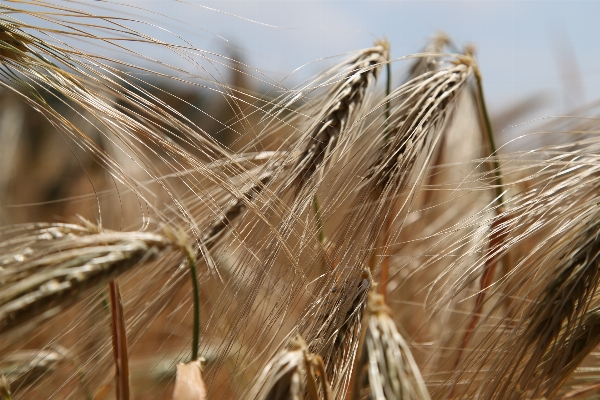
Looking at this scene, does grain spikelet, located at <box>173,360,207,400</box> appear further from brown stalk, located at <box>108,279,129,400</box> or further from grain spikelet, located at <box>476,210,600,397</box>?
grain spikelet, located at <box>476,210,600,397</box>

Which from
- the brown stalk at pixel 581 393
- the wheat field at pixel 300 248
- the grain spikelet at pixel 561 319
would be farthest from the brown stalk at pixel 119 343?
the brown stalk at pixel 581 393

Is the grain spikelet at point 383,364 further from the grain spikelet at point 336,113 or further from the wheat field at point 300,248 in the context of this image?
the grain spikelet at point 336,113

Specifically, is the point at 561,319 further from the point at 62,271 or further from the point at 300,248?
the point at 62,271

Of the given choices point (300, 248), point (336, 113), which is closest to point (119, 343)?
point (300, 248)

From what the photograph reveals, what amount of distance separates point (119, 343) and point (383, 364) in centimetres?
31

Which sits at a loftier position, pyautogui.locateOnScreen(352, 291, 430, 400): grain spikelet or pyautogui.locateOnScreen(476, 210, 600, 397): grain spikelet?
pyautogui.locateOnScreen(352, 291, 430, 400): grain spikelet

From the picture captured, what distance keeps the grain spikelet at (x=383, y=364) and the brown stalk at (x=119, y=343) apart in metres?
0.27

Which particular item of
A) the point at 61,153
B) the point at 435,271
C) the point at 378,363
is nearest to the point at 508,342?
the point at 378,363

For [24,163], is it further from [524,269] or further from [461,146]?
[524,269]

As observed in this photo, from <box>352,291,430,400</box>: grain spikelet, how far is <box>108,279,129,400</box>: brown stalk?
273 millimetres

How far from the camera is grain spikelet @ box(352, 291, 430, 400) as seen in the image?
406mm

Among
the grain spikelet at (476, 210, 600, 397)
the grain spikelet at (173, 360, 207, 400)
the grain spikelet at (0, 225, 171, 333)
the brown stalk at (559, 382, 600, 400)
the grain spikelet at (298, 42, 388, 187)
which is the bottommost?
the brown stalk at (559, 382, 600, 400)

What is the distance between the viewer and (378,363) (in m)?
Answer: 0.41

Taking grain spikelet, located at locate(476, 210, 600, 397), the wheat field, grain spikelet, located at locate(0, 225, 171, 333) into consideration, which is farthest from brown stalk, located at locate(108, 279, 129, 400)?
grain spikelet, located at locate(476, 210, 600, 397)
